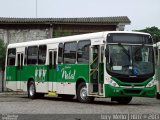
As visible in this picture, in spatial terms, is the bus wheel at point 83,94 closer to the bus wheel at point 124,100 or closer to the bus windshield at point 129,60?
the bus wheel at point 124,100

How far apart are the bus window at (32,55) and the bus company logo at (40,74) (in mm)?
672

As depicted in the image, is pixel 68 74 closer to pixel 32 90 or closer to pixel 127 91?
pixel 127 91

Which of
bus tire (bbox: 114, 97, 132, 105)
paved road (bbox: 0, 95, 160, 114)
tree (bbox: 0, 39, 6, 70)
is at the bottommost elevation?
paved road (bbox: 0, 95, 160, 114)

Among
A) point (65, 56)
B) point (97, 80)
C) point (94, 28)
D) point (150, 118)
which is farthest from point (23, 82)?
point (94, 28)

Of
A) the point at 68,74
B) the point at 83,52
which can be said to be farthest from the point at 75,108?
the point at 68,74

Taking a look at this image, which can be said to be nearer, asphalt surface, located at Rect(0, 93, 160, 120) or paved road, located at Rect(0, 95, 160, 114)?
asphalt surface, located at Rect(0, 93, 160, 120)

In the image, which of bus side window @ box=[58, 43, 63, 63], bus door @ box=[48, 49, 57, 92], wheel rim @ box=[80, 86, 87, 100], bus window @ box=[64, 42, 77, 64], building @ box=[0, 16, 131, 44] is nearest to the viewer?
wheel rim @ box=[80, 86, 87, 100]

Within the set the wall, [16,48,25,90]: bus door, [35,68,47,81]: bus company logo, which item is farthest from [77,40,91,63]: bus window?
the wall

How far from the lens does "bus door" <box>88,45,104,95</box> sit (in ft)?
77.1

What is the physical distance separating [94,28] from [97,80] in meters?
28.3

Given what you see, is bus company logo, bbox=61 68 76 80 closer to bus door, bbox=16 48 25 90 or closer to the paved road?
the paved road

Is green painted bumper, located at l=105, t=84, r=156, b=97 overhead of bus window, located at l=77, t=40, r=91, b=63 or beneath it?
beneath

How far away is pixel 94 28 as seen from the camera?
5184 cm

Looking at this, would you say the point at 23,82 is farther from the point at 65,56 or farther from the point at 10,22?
the point at 10,22
